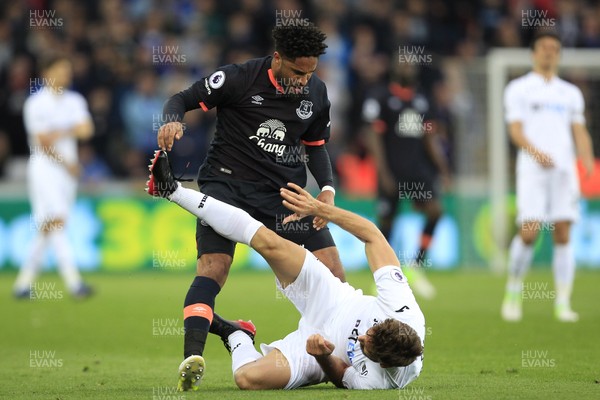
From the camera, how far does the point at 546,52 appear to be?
37.4 ft

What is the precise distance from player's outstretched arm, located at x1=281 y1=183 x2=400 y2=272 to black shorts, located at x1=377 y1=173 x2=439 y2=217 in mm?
7850

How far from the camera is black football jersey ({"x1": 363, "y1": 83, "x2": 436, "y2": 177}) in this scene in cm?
1451

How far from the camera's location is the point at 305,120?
7.75m

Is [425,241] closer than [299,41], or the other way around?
[299,41]

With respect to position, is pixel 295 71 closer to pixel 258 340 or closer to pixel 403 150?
pixel 258 340

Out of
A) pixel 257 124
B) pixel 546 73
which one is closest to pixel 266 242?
pixel 257 124

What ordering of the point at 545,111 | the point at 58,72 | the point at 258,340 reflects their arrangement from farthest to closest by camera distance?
the point at 58,72 < the point at 545,111 < the point at 258,340

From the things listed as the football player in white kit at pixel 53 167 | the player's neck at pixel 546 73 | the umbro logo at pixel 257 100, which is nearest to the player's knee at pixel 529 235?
the player's neck at pixel 546 73

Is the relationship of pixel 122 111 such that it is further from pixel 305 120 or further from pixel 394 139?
pixel 305 120

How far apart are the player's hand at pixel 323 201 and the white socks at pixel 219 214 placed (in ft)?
1.26

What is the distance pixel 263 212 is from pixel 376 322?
1.37 m

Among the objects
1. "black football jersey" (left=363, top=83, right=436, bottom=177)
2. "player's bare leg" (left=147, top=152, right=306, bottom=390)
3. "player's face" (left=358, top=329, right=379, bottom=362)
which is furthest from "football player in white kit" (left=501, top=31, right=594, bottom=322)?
"player's face" (left=358, top=329, right=379, bottom=362)

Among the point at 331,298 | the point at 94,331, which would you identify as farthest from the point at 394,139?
the point at 331,298

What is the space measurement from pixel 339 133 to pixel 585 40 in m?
5.13
